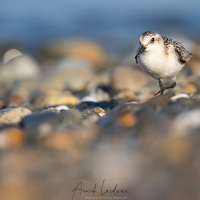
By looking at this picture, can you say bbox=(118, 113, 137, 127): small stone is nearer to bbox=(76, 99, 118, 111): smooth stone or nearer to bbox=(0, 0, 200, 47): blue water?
bbox=(76, 99, 118, 111): smooth stone

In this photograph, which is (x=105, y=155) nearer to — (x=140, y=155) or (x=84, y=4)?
(x=140, y=155)

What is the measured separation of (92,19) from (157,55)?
49.0 feet

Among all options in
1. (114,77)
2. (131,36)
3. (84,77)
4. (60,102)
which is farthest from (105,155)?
(131,36)

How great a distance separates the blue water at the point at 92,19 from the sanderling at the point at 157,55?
1105 centimetres

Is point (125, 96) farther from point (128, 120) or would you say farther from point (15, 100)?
point (128, 120)

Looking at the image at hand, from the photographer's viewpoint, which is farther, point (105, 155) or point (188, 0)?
point (188, 0)

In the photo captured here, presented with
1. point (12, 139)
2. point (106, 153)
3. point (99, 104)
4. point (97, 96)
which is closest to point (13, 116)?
point (12, 139)

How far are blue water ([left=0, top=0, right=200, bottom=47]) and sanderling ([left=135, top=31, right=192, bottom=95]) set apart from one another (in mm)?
11053

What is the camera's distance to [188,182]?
14.2ft

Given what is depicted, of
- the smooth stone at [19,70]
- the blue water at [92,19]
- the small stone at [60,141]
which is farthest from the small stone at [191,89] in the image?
the blue water at [92,19]

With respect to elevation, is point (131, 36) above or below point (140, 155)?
above

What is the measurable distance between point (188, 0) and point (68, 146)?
2064 cm

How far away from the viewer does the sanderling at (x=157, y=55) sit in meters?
7.23

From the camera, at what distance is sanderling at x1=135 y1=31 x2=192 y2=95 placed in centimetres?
723
